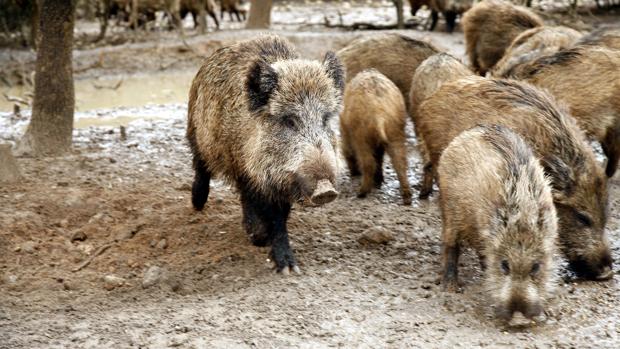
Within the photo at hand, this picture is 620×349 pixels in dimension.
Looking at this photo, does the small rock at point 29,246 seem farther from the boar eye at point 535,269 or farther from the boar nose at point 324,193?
the boar eye at point 535,269

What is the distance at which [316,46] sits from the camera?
13.8 m

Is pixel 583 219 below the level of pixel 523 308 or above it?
above

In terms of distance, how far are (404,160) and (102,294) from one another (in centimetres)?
260

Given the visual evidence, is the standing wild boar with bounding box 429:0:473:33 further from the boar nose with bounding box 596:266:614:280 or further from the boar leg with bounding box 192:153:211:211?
the boar nose with bounding box 596:266:614:280

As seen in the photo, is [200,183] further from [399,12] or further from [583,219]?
[399,12]

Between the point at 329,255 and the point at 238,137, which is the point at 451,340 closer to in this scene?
the point at 329,255

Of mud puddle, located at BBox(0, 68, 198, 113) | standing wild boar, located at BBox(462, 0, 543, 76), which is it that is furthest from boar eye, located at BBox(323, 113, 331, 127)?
mud puddle, located at BBox(0, 68, 198, 113)

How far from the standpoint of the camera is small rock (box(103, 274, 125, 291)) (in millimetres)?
4863

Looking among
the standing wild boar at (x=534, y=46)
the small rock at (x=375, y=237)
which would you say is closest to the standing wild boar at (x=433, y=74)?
the standing wild boar at (x=534, y=46)

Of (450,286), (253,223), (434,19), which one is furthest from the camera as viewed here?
(434,19)

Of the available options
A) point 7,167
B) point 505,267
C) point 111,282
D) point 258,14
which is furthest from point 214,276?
point 258,14

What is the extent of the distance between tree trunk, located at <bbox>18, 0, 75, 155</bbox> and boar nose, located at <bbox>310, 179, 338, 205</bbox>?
353 cm

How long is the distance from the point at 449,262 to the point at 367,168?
1.90 meters

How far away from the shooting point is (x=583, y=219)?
4.85 meters
